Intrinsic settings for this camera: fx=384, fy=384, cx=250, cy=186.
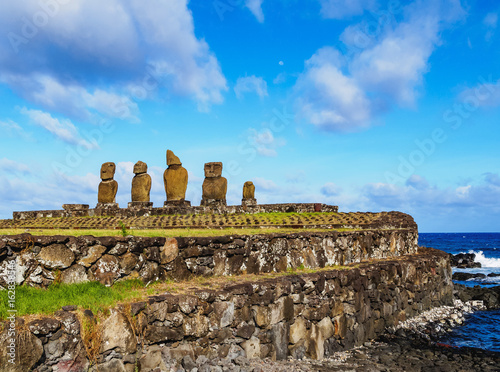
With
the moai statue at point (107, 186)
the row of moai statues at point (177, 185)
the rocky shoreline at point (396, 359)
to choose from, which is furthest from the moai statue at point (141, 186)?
the rocky shoreline at point (396, 359)

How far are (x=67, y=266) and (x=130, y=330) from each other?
1.76 metres

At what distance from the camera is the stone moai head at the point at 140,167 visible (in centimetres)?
2423

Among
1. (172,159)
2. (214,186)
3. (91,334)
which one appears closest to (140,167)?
(172,159)

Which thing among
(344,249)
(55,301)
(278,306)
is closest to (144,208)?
(344,249)

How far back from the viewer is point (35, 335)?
505 centimetres

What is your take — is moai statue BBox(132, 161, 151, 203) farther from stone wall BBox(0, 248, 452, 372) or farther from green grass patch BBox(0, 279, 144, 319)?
green grass patch BBox(0, 279, 144, 319)

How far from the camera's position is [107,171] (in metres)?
25.3

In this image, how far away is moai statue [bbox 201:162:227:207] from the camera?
2245 cm

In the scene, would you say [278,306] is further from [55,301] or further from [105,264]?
[55,301]

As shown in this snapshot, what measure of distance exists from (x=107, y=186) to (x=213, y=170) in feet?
25.2

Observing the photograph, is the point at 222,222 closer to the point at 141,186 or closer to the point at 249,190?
the point at 141,186

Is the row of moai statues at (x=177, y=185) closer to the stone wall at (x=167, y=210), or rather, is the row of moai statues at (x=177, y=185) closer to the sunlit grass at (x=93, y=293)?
the stone wall at (x=167, y=210)

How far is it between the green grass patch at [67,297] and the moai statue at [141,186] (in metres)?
17.1

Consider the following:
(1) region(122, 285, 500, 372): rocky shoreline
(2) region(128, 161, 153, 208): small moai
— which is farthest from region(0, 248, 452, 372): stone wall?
(2) region(128, 161, 153, 208): small moai
